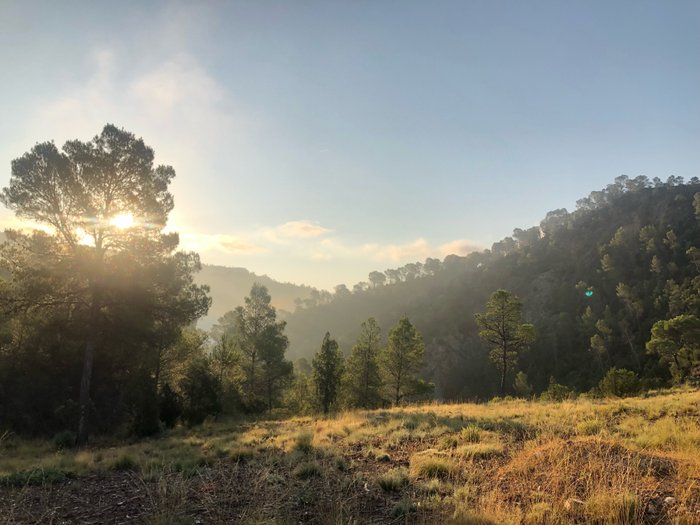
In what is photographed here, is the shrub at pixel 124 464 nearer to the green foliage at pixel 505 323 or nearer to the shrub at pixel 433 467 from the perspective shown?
the shrub at pixel 433 467

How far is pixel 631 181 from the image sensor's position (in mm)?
171875

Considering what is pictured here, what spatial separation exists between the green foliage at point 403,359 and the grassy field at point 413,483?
2992cm

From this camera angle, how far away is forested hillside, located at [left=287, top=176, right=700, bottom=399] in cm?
8550

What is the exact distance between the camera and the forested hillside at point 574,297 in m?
85.5

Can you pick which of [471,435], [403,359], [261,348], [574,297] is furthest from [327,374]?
[574,297]

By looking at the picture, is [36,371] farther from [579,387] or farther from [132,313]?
[579,387]

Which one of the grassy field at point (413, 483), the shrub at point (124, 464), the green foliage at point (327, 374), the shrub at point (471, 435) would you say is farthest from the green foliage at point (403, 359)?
the shrub at point (124, 464)

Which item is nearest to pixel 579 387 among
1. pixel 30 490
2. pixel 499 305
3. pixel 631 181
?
pixel 499 305

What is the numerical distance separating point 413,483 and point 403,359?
34.6 meters

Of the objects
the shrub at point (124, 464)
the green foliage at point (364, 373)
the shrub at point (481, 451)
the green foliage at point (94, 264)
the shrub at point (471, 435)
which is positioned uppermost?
the green foliage at point (94, 264)

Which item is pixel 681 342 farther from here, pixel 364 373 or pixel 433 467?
pixel 433 467

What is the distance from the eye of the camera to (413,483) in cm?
648

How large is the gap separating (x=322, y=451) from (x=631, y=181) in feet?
681

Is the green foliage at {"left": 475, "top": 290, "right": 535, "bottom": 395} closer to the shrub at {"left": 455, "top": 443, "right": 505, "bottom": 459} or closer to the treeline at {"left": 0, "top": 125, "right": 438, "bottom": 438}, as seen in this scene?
the treeline at {"left": 0, "top": 125, "right": 438, "bottom": 438}
